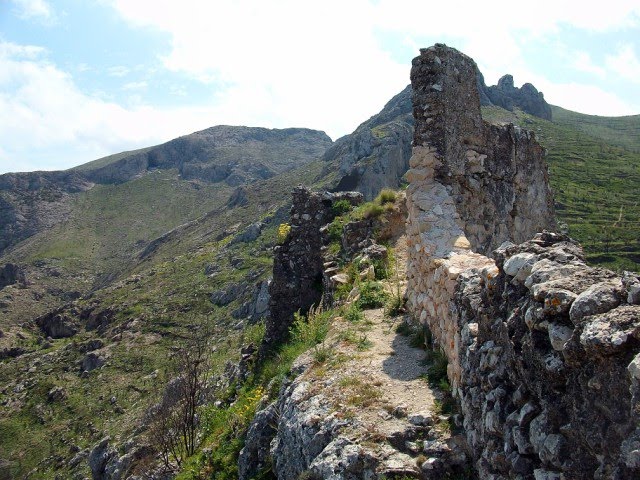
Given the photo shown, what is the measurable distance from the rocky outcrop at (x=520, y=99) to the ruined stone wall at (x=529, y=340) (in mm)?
95028

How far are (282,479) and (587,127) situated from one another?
4280 inches

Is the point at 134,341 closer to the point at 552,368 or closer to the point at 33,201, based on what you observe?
the point at 552,368

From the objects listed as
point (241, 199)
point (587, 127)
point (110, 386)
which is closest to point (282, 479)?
point (110, 386)

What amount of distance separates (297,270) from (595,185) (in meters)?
59.6

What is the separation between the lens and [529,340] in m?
3.90

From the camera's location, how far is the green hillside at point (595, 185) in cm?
4184

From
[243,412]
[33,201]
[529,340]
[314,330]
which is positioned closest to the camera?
[529,340]

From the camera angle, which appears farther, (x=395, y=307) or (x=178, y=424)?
(x=178, y=424)

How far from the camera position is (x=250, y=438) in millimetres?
8125

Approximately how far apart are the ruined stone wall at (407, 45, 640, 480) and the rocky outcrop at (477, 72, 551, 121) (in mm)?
95028

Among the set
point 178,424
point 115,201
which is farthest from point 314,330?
point 115,201

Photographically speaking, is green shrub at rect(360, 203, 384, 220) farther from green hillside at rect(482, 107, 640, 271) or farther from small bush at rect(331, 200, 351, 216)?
green hillside at rect(482, 107, 640, 271)

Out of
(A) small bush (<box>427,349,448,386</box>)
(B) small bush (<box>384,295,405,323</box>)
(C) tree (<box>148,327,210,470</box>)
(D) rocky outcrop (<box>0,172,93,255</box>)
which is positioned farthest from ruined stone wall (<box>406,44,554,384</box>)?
(D) rocky outcrop (<box>0,172,93,255</box>)

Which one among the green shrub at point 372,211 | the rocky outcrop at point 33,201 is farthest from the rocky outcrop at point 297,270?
the rocky outcrop at point 33,201
